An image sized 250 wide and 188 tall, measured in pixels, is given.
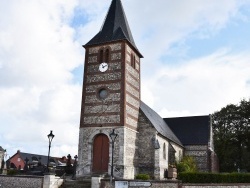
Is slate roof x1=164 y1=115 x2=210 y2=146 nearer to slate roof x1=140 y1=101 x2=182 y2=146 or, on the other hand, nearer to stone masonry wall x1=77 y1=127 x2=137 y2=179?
slate roof x1=140 y1=101 x2=182 y2=146

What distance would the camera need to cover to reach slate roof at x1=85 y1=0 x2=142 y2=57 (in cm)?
3119

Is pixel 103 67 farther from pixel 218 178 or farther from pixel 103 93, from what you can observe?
pixel 218 178

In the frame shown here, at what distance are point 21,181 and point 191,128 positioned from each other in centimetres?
2831

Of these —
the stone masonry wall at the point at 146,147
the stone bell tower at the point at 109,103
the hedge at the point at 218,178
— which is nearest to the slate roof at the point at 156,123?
the stone masonry wall at the point at 146,147

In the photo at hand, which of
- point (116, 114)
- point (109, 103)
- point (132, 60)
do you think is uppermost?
point (132, 60)

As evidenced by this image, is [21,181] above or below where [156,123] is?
below

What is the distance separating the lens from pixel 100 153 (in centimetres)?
2850

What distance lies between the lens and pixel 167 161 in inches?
1308

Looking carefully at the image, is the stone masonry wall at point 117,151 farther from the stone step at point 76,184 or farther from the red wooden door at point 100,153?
the stone step at point 76,184

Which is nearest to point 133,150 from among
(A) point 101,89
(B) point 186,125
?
(A) point 101,89

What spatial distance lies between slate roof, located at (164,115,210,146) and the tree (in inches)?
268

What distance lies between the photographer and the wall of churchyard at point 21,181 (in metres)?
22.6

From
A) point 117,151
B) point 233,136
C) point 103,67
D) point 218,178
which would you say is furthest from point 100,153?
point 233,136

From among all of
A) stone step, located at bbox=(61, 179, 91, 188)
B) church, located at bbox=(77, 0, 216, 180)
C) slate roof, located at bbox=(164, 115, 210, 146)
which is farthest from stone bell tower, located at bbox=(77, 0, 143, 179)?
slate roof, located at bbox=(164, 115, 210, 146)
